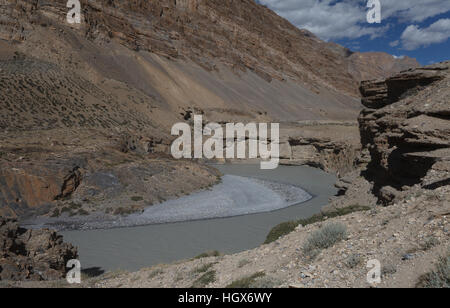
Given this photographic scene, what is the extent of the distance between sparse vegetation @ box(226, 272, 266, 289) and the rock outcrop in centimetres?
507

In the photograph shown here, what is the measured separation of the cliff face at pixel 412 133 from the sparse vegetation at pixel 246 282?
4.69m

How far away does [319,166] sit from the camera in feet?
114

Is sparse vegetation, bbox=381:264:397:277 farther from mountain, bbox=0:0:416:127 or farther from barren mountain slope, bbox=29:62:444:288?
mountain, bbox=0:0:416:127

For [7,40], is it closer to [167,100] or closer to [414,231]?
[167,100]

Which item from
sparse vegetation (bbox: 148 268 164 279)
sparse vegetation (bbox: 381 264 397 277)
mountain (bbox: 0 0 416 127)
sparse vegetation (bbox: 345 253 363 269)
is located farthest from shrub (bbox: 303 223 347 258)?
mountain (bbox: 0 0 416 127)

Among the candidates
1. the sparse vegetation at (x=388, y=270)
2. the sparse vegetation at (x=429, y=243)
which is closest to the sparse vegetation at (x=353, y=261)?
the sparse vegetation at (x=388, y=270)

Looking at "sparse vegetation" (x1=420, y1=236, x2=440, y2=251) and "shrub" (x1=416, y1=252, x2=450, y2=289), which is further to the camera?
"sparse vegetation" (x1=420, y1=236, x2=440, y2=251)

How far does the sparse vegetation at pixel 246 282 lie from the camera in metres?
4.50

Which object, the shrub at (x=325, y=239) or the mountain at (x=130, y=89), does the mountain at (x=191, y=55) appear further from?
the shrub at (x=325, y=239)

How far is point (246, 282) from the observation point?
4.64 m

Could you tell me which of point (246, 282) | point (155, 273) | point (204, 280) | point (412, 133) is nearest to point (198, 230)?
point (155, 273)

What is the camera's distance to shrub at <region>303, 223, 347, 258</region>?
5.25 metres

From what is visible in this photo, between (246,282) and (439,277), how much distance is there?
2.36 meters
